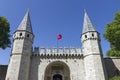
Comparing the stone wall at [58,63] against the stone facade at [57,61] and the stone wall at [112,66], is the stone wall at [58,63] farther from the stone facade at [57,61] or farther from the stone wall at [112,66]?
the stone wall at [112,66]

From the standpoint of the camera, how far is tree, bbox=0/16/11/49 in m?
19.7

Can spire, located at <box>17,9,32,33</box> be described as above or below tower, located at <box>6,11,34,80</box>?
above

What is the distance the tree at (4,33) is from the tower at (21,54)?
57.6 inches

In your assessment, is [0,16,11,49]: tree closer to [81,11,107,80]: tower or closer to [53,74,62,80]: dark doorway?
[53,74,62,80]: dark doorway

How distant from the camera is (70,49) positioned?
755 inches

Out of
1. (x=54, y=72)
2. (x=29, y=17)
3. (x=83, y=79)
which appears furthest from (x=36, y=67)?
(x=29, y=17)

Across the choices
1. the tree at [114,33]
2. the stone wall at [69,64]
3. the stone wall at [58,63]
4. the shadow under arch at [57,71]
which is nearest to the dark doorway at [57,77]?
the shadow under arch at [57,71]

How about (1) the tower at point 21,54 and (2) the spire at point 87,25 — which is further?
(2) the spire at point 87,25

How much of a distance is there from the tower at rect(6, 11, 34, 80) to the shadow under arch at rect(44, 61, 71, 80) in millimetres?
2884

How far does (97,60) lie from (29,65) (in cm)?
780

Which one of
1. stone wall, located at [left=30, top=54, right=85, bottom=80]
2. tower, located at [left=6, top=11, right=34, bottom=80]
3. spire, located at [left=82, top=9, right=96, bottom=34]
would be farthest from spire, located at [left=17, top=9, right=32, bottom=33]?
spire, located at [left=82, top=9, right=96, bottom=34]

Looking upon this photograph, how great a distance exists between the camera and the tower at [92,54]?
53.4 ft

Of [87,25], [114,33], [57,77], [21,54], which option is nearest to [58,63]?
[57,77]

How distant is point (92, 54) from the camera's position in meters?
17.6
